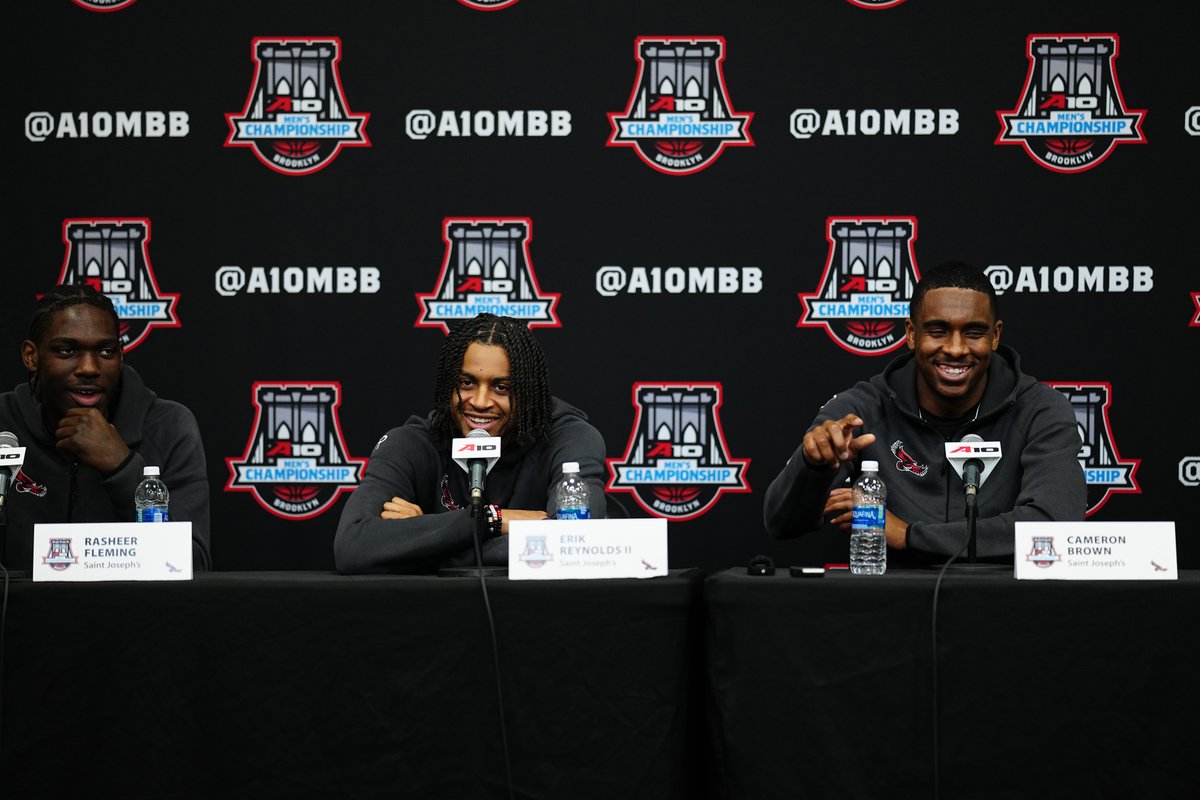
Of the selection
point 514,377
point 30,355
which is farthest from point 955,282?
point 30,355

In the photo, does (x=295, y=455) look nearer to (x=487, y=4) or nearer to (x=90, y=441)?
(x=90, y=441)

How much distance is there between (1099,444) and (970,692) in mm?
1782

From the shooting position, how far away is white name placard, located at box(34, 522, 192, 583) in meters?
1.79

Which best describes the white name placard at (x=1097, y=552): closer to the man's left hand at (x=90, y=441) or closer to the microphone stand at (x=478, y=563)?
the microphone stand at (x=478, y=563)

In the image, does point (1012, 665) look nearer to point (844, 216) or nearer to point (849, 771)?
point (849, 771)

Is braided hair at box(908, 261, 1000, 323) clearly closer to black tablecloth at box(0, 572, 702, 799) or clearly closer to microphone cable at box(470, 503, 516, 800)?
black tablecloth at box(0, 572, 702, 799)

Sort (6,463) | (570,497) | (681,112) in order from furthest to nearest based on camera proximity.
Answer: (681,112) < (570,497) < (6,463)

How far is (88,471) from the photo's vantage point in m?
2.74

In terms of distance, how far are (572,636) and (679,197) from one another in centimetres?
185

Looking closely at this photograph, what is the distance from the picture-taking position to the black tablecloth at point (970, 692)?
1.61m

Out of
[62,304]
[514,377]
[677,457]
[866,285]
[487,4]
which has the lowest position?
[677,457]

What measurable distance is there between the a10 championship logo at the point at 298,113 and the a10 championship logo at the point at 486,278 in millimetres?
412

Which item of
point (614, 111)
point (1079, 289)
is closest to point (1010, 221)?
point (1079, 289)

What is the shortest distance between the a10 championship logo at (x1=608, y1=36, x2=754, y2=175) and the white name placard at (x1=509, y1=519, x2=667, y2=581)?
68.3 inches
